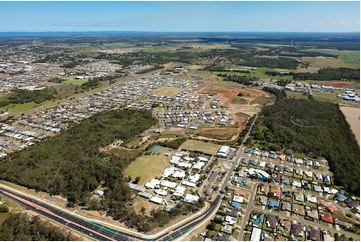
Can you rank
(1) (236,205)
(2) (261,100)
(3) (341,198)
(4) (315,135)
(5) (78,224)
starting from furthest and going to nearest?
(2) (261,100) → (4) (315,135) → (3) (341,198) → (1) (236,205) → (5) (78,224)

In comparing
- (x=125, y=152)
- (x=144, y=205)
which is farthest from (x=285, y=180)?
(x=125, y=152)

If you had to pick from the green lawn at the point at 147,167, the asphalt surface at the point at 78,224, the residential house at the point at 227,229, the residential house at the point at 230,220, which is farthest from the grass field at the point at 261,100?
the asphalt surface at the point at 78,224

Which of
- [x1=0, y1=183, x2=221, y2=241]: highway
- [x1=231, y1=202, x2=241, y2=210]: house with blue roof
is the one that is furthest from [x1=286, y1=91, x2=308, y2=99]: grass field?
[x1=231, y1=202, x2=241, y2=210]: house with blue roof

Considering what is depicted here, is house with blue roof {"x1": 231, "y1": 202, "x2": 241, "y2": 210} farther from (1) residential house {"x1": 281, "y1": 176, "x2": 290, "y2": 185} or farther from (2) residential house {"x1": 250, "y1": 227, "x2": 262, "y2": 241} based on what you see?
(1) residential house {"x1": 281, "y1": 176, "x2": 290, "y2": 185}

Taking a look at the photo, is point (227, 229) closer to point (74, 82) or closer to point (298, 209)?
point (298, 209)

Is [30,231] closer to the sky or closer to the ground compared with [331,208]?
closer to the sky

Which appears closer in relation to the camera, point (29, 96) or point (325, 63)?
point (29, 96)

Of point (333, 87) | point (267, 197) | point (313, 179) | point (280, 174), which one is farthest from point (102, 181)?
point (333, 87)

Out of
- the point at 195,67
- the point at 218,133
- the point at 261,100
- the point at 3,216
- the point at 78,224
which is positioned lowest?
the point at 78,224
